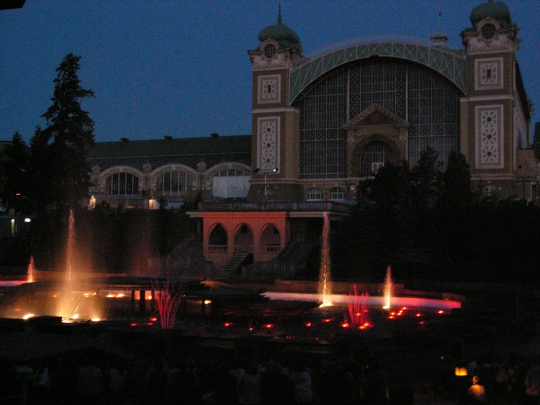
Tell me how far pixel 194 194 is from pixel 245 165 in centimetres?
547

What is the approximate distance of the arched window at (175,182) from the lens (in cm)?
6638

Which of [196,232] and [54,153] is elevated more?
[54,153]

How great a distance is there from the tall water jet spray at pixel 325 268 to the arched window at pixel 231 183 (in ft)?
64.5

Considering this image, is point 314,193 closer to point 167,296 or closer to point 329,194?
point 329,194

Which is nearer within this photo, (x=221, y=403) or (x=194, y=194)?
(x=221, y=403)

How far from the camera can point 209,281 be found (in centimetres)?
3781

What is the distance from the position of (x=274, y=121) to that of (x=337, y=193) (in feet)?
24.9

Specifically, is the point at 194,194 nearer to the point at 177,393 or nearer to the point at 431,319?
the point at 431,319

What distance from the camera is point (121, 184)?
69.5 meters

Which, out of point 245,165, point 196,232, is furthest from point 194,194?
point 196,232

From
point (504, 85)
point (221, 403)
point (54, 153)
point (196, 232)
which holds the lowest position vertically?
point (221, 403)

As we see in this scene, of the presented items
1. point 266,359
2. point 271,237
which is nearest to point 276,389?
point 266,359

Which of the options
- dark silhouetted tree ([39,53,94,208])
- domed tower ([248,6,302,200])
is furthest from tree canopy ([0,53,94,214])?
domed tower ([248,6,302,200])

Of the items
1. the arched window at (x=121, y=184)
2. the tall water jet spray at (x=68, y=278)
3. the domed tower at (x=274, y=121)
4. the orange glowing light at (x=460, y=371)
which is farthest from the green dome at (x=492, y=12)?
the orange glowing light at (x=460, y=371)
